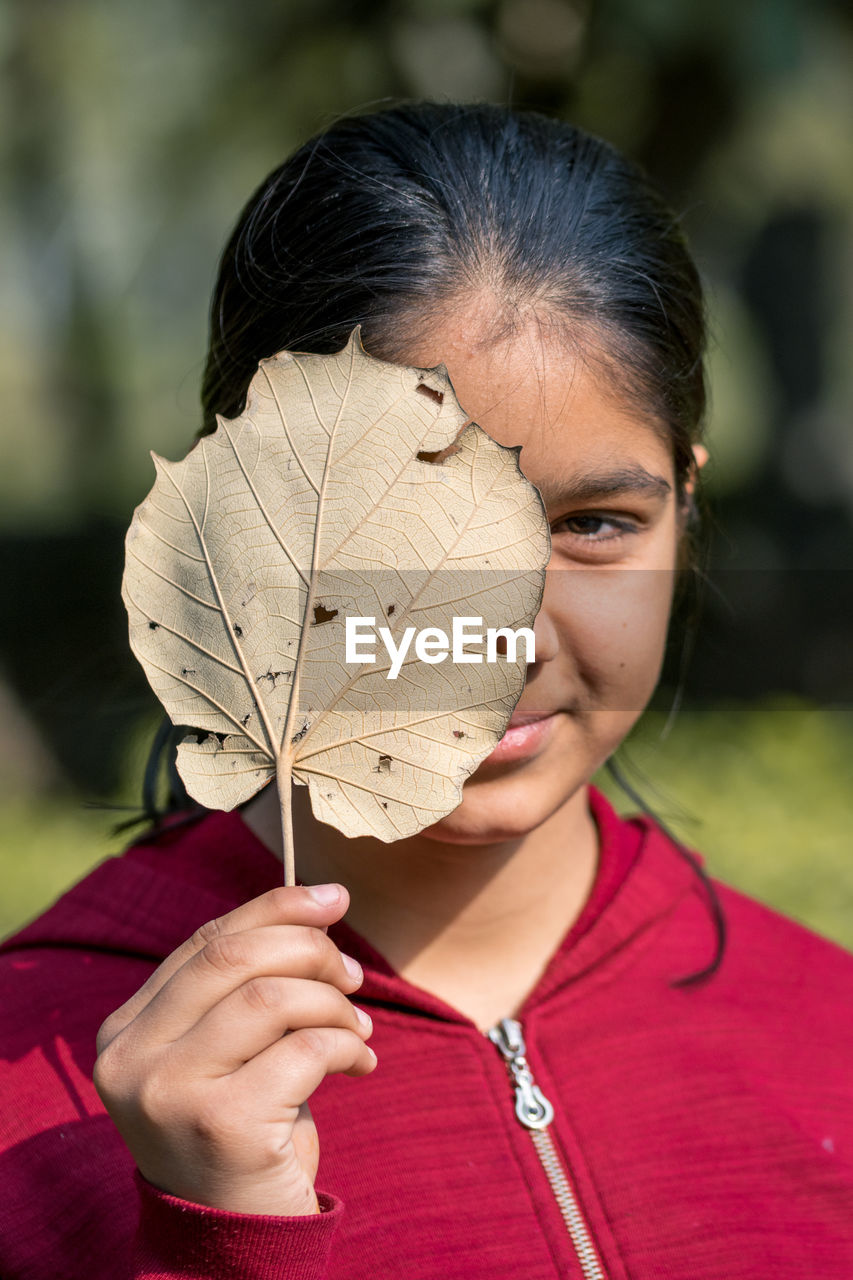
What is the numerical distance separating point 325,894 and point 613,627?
1.55 ft

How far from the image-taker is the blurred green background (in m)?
3.81

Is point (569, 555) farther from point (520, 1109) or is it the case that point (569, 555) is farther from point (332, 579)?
point (520, 1109)

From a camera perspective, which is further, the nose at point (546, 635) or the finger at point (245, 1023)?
the nose at point (546, 635)

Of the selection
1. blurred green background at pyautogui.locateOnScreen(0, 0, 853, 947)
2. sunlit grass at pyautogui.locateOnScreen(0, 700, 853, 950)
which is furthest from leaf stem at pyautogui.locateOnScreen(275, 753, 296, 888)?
blurred green background at pyautogui.locateOnScreen(0, 0, 853, 947)

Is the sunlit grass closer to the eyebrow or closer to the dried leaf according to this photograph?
the eyebrow

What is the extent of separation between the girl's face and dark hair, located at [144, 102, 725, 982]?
0.04m

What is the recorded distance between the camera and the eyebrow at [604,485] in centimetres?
107

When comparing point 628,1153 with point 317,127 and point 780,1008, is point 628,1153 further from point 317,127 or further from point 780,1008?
point 317,127

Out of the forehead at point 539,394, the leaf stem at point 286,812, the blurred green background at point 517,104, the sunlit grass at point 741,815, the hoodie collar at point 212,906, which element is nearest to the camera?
the leaf stem at point 286,812

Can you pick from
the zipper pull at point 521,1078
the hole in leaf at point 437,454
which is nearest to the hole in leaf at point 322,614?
the hole in leaf at point 437,454

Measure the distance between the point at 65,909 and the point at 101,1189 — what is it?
32cm

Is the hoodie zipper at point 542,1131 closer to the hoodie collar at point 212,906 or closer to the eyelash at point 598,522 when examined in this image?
the hoodie collar at point 212,906

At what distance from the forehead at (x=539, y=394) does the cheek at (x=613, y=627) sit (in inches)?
3.9

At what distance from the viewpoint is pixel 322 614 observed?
0.81 meters
